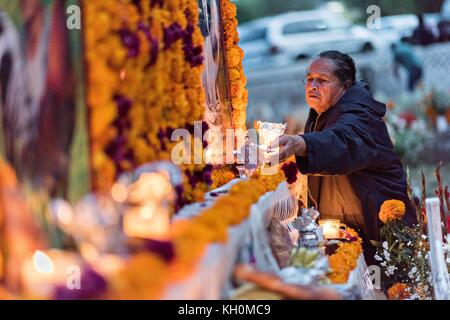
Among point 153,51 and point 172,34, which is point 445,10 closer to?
point 172,34

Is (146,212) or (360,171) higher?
(360,171)

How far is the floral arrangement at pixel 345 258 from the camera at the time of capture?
3.95 m

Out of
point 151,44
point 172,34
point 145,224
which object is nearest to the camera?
point 145,224

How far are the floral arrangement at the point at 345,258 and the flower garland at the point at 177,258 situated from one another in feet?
2.06

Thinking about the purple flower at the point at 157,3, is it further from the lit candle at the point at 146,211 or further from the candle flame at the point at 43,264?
the candle flame at the point at 43,264

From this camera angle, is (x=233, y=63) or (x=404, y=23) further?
(x=404, y=23)

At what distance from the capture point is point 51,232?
10.5 ft

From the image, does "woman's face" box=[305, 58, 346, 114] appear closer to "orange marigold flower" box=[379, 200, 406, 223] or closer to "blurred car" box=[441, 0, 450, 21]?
"orange marigold flower" box=[379, 200, 406, 223]

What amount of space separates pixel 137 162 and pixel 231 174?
6.80ft

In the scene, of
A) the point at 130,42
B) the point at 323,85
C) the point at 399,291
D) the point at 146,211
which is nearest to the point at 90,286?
the point at 146,211

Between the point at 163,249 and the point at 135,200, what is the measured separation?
320 mm

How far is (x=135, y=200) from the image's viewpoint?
3168 millimetres

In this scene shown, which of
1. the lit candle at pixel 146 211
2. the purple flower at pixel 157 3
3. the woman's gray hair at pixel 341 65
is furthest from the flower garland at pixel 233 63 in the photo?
the lit candle at pixel 146 211
